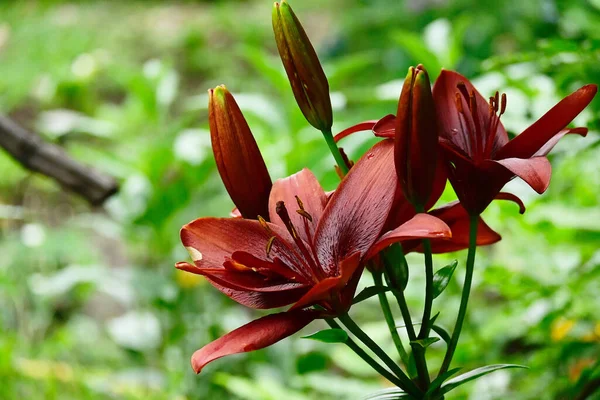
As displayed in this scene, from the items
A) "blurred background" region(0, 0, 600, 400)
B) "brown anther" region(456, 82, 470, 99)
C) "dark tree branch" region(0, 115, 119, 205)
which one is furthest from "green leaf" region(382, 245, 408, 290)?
"dark tree branch" region(0, 115, 119, 205)

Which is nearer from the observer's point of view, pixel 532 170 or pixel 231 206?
pixel 532 170

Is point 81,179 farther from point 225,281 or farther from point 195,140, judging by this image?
point 225,281

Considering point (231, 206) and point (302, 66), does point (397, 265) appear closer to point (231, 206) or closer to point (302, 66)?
point (302, 66)

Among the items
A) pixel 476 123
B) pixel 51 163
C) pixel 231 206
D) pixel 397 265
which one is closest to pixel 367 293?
pixel 397 265

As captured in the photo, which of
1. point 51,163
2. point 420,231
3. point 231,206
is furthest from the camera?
point 231,206

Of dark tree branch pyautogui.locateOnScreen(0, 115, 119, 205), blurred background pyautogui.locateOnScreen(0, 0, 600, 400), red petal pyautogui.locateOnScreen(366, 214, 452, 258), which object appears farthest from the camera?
dark tree branch pyautogui.locateOnScreen(0, 115, 119, 205)

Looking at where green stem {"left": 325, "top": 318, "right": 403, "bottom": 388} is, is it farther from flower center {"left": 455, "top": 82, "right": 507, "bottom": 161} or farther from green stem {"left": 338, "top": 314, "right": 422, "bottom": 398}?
flower center {"left": 455, "top": 82, "right": 507, "bottom": 161}

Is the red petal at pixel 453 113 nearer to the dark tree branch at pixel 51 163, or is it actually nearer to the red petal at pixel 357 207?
the red petal at pixel 357 207
